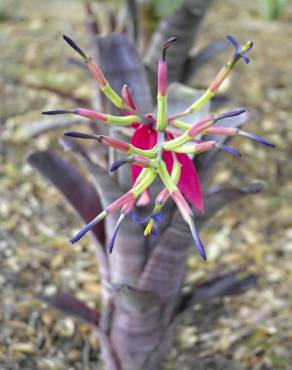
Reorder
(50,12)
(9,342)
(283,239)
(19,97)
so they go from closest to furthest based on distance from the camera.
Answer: (9,342) → (283,239) → (19,97) → (50,12)

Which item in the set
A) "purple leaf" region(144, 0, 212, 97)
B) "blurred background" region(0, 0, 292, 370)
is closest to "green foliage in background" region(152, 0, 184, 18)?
"blurred background" region(0, 0, 292, 370)

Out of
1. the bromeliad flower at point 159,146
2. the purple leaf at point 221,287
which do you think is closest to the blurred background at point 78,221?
the purple leaf at point 221,287

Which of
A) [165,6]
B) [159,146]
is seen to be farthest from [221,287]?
[165,6]

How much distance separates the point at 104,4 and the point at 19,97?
3.18 ft

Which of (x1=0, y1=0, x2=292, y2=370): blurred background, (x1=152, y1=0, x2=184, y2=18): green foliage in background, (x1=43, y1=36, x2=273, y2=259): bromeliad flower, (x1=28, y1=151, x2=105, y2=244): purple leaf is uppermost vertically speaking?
(x1=43, y1=36, x2=273, y2=259): bromeliad flower

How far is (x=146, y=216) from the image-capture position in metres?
1.05

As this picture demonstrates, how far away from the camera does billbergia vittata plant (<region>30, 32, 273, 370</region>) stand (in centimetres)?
78

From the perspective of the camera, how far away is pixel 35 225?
6.12 feet

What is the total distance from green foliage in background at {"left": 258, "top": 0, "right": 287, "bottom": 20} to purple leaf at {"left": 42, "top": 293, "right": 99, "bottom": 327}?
2.22m

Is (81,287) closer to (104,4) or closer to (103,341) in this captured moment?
(103,341)

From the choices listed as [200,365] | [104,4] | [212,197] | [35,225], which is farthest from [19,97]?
[212,197]

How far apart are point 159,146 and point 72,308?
0.61 m

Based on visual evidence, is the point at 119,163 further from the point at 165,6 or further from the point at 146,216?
the point at 165,6

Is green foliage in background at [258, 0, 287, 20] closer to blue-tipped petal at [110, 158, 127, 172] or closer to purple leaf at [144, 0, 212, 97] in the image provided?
purple leaf at [144, 0, 212, 97]
